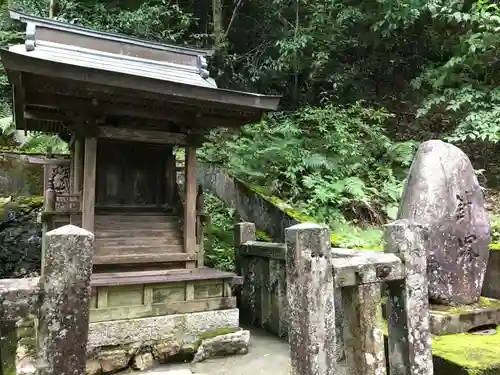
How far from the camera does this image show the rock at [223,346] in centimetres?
574

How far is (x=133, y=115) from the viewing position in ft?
19.9

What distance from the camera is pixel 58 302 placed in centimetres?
234

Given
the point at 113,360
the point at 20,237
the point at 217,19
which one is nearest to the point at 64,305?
the point at 113,360

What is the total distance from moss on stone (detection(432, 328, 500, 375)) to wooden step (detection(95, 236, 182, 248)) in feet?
12.8

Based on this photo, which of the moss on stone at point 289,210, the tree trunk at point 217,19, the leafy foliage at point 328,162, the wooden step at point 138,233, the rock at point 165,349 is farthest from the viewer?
the tree trunk at point 217,19

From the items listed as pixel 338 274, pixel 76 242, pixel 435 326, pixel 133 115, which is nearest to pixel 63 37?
pixel 133 115

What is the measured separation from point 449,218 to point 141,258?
4.04 meters

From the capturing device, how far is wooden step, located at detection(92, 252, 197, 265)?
18.9 ft

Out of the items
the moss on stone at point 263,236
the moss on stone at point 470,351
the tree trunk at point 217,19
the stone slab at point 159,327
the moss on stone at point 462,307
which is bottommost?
the stone slab at point 159,327

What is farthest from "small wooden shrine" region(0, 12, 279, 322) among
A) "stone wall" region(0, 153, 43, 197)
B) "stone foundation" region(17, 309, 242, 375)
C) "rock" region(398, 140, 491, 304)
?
"stone wall" region(0, 153, 43, 197)

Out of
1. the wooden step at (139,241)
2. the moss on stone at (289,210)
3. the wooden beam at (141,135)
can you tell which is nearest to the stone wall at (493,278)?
the moss on stone at (289,210)

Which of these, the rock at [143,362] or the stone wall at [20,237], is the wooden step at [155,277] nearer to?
the rock at [143,362]

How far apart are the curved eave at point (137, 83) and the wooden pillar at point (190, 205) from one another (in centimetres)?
115

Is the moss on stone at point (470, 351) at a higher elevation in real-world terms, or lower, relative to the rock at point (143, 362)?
higher
